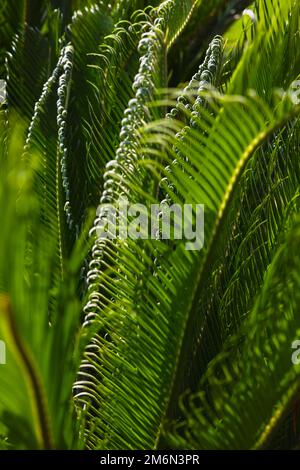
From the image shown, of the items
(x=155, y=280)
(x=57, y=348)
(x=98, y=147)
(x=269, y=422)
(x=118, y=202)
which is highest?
(x=98, y=147)

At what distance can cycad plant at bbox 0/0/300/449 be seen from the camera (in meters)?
1.48

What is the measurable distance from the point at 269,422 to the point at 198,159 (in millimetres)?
578

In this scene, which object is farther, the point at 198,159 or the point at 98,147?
the point at 98,147

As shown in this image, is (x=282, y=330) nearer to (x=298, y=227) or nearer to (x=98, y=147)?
(x=298, y=227)

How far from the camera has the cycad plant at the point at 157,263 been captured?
1.48 metres

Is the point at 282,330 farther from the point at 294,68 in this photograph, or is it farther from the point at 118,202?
the point at 294,68

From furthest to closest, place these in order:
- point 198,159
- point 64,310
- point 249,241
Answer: point 249,241 → point 198,159 → point 64,310

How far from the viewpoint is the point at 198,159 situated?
6.03 ft

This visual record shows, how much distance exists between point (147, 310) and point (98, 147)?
3.00 ft

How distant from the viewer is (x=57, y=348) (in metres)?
1.45

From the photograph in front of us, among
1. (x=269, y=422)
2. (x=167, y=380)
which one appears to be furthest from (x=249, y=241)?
(x=269, y=422)

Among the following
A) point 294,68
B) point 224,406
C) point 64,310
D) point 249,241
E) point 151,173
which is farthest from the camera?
point 294,68

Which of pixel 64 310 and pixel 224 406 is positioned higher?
pixel 64 310

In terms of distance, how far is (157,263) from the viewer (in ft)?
6.54
